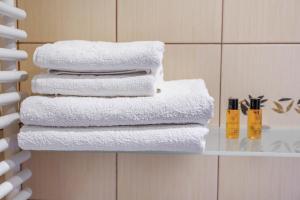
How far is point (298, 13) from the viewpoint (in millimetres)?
794

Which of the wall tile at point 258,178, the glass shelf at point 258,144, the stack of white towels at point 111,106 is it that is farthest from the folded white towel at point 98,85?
the wall tile at point 258,178

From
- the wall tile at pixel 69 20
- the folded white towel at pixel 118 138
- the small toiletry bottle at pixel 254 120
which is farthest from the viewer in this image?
the wall tile at pixel 69 20

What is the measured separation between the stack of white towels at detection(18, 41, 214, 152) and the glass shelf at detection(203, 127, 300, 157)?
0.08m

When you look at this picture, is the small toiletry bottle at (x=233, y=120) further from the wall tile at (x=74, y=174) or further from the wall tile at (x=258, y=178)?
the wall tile at (x=74, y=174)

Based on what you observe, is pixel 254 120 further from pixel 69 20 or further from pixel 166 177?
pixel 69 20

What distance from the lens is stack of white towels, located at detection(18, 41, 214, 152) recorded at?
2.06 ft

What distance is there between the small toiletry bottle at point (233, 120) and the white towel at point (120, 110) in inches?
4.6

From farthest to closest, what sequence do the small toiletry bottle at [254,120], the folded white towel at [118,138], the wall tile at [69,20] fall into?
1. the wall tile at [69,20]
2. the small toiletry bottle at [254,120]
3. the folded white towel at [118,138]

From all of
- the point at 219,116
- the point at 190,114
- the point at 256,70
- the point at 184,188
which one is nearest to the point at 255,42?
the point at 256,70

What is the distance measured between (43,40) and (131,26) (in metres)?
0.24

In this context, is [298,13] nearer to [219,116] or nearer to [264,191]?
[219,116]

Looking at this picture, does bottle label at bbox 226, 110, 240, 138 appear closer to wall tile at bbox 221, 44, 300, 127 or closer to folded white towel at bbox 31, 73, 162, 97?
wall tile at bbox 221, 44, 300, 127

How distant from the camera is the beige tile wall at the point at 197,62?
807 millimetres

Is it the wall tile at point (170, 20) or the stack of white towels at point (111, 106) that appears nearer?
the stack of white towels at point (111, 106)
